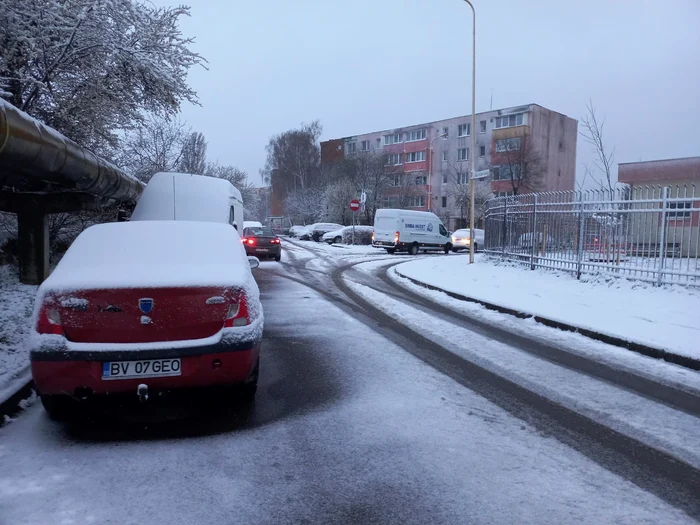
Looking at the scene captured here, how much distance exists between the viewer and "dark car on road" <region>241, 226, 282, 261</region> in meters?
22.1

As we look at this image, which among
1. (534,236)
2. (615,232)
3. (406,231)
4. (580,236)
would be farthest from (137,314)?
(406,231)

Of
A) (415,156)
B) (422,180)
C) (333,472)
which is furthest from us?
(415,156)

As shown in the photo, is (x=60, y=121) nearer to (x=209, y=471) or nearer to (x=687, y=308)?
(x=209, y=471)

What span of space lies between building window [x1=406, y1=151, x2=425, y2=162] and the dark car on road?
4330 centimetres

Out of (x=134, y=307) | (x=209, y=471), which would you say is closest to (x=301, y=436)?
(x=209, y=471)

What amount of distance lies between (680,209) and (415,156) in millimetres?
55062

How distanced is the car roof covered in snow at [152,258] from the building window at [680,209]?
8.76m

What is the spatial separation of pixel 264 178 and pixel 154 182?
71.8 m

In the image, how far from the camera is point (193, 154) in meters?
40.0

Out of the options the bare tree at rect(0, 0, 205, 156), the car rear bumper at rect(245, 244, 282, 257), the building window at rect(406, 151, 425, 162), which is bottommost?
the car rear bumper at rect(245, 244, 282, 257)

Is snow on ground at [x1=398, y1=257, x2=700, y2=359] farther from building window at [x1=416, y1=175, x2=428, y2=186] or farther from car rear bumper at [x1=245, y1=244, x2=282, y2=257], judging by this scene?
building window at [x1=416, y1=175, x2=428, y2=186]

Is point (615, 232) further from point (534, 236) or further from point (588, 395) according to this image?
point (588, 395)

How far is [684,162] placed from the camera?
2655 centimetres

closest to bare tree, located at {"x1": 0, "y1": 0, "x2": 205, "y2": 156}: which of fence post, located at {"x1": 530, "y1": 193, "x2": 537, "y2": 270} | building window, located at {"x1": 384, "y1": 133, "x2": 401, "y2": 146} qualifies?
fence post, located at {"x1": 530, "y1": 193, "x2": 537, "y2": 270}
